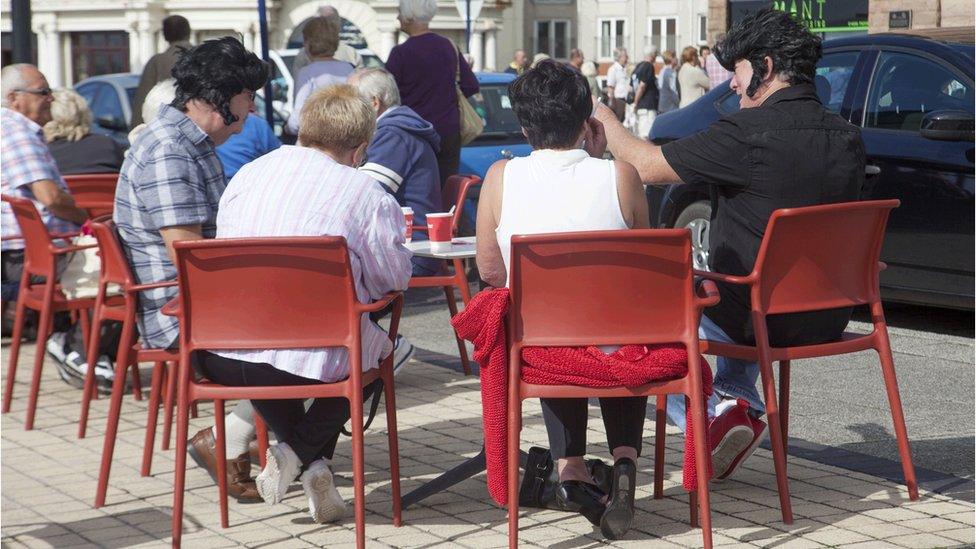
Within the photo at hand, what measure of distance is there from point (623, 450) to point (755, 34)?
1405mm

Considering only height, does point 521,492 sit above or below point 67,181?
below

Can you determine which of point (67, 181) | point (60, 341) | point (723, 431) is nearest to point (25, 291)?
point (60, 341)

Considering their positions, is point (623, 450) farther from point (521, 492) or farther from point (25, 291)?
point (25, 291)

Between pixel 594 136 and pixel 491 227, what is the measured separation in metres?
0.44

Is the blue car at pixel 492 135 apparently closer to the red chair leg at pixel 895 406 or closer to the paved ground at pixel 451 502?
the paved ground at pixel 451 502

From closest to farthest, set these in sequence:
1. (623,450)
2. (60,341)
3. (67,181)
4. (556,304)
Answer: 1. (556,304)
2. (623,450)
3. (60,341)
4. (67,181)

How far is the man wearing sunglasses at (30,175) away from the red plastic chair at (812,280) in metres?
3.50

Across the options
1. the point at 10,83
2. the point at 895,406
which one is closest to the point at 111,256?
the point at 10,83

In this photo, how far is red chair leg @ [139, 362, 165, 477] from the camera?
520 cm

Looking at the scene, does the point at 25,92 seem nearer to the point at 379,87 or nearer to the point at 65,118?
the point at 65,118

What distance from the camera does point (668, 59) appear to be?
26.7 metres

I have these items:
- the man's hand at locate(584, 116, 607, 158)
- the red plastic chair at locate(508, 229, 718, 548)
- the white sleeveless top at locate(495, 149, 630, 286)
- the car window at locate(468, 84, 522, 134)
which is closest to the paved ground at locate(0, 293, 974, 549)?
the red plastic chair at locate(508, 229, 718, 548)

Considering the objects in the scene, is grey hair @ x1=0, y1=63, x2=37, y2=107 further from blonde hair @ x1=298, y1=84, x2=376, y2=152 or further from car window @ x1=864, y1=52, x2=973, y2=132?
car window @ x1=864, y1=52, x2=973, y2=132

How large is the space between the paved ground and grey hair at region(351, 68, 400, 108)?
1.51 m
